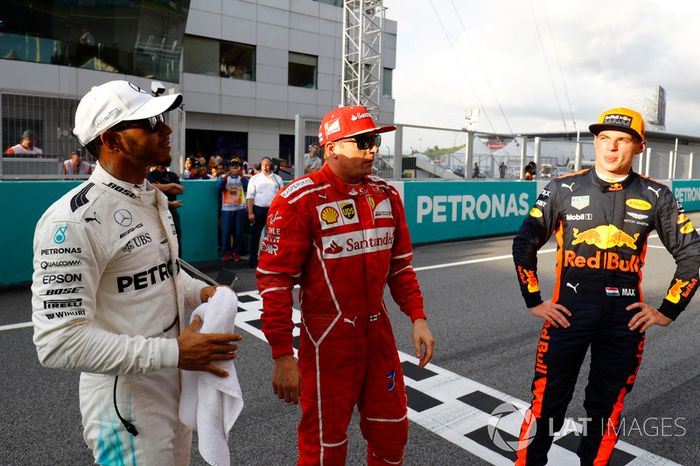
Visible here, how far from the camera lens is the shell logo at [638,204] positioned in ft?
9.41

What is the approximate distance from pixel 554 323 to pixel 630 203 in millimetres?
740

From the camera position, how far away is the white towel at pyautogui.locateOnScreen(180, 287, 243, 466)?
1847 millimetres

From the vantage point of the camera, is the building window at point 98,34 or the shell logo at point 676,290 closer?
the shell logo at point 676,290

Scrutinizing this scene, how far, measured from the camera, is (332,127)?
2529mm

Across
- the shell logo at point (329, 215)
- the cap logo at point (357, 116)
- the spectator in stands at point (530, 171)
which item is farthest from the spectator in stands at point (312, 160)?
the shell logo at point (329, 215)

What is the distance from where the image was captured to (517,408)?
3.92m

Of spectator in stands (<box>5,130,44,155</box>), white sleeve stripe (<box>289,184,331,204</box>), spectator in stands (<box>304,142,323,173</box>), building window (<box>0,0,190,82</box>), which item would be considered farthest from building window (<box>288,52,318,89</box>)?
white sleeve stripe (<box>289,184,331,204</box>)

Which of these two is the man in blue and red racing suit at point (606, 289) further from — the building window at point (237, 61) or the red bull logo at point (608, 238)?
the building window at point (237, 61)

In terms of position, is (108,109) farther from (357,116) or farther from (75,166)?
(75,166)

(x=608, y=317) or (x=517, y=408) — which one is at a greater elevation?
(x=608, y=317)

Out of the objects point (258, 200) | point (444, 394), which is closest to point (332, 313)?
point (444, 394)

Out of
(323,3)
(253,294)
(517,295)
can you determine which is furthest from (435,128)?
(323,3)

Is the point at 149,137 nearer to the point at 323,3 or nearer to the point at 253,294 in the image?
the point at 253,294

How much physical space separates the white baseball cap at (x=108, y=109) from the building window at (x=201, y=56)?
2772 cm
